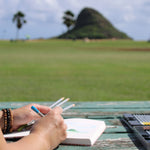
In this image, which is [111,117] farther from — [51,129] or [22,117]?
[51,129]

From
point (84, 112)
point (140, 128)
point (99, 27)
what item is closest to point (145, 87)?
A: point (84, 112)

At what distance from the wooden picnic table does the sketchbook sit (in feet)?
0.10

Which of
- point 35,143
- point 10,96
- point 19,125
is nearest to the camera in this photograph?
point 35,143

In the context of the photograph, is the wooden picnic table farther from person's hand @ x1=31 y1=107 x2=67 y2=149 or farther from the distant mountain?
the distant mountain

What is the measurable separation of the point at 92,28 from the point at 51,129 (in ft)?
386

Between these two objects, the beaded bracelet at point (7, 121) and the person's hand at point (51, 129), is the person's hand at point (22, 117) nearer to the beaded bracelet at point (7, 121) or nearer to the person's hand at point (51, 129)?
the beaded bracelet at point (7, 121)

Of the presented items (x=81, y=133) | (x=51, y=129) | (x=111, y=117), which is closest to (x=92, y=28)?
(x=111, y=117)

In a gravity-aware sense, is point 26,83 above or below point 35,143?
below

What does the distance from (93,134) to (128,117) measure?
0.39 metres

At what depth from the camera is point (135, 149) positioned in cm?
151

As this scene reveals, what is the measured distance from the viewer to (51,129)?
144 centimetres

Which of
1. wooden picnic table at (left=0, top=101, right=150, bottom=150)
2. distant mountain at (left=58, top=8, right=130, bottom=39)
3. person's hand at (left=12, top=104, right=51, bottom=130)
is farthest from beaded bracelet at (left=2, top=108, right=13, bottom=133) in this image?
distant mountain at (left=58, top=8, right=130, bottom=39)

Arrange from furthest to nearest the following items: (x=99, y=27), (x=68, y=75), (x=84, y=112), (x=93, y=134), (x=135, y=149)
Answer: (x=99, y=27) → (x=68, y=75) → (x=84, y=112) → (x=93, y=134) → (x=135, y=149)

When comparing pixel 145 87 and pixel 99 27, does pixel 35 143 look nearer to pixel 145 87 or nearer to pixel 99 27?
pixel 145 87
